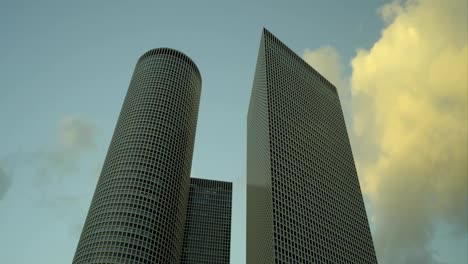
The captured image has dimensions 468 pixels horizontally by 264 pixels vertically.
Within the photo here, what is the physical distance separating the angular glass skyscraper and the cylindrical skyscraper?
3114 cm

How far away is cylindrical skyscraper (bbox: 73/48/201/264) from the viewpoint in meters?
129

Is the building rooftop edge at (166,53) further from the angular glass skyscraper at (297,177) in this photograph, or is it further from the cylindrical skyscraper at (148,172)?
the angular glass skyscraper at (297,177)

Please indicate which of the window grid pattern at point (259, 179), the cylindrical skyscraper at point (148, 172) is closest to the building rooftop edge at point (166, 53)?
the cylindrical skyscraper at point (148, 172)

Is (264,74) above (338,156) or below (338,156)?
above

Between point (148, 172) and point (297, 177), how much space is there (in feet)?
178

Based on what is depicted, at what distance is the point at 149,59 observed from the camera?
18962 cm

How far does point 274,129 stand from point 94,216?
71671mm

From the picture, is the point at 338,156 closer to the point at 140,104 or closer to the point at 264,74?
the point at 264,74

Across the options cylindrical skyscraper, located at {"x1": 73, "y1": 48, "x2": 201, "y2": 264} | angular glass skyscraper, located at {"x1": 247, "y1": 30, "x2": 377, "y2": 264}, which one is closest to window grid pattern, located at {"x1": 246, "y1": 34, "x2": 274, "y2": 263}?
angular glass skyscraper, located at {"x1": 247, "y1": 30, "x2": 377, "y2": 264}

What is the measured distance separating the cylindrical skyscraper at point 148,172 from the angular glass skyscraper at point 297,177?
31.1m

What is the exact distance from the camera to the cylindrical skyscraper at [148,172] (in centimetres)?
12875

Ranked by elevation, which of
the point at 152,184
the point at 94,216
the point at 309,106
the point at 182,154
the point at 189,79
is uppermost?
the point at 189,79

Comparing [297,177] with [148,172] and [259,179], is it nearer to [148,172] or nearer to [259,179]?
[259,179]

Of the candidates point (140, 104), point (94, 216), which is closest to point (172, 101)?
point (140, 104)
